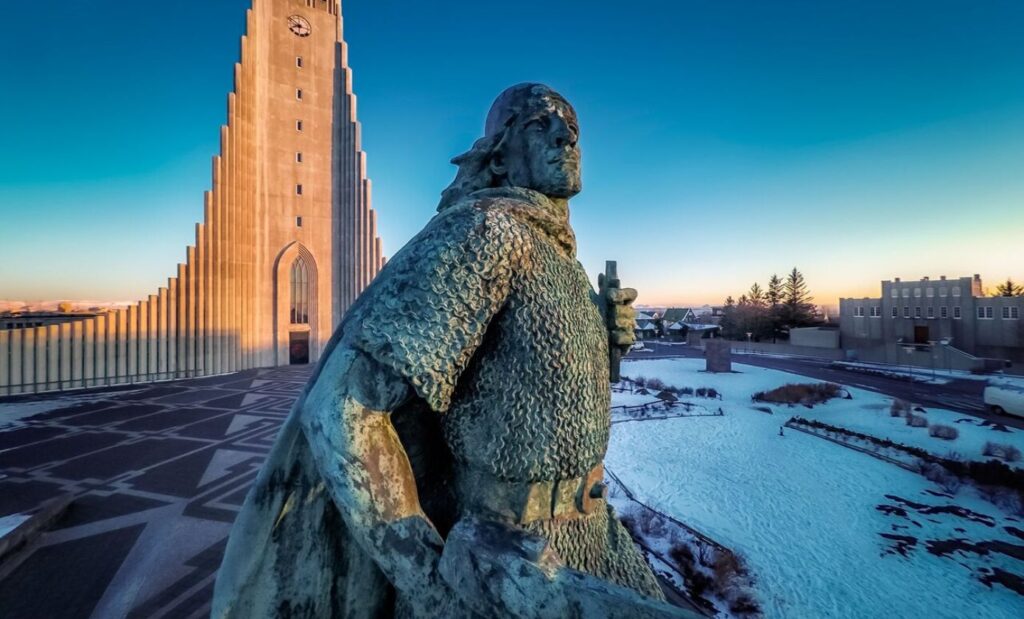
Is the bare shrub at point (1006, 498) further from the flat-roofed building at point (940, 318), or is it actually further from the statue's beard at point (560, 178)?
the flat-roofed building at point (940, 318)

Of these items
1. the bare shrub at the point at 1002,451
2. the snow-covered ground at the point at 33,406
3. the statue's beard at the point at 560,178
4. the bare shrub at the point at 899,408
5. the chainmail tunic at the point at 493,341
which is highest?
the statue's beard at the point at 560,178

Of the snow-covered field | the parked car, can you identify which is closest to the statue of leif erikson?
the snow-covered field

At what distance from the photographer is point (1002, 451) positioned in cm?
1290

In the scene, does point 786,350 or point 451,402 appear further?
point 786,350

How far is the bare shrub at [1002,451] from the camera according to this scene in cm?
1254

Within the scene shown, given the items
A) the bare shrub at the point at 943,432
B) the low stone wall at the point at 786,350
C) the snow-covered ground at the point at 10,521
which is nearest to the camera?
the snow-covered ground at the point at 10,521

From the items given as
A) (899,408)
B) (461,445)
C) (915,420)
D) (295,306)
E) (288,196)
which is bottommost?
(915,420)

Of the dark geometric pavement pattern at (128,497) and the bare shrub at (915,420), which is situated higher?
the dark geometric pavement pattern at (128,497)

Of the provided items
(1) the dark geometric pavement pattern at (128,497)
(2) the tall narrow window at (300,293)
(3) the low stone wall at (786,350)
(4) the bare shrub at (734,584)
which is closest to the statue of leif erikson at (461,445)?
(1) the dark geometric pavement pattern at (128,497)

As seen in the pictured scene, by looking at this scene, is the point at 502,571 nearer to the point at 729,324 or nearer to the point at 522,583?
the point at 522,583

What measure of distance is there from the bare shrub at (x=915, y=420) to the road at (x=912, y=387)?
250 centimetres

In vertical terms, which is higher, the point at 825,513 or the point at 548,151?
the point at 548,151

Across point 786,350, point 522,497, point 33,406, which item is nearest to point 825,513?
point 522,497

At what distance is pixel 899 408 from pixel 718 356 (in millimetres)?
11692
